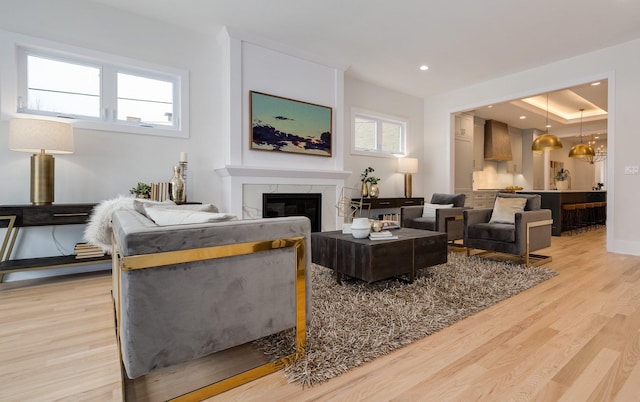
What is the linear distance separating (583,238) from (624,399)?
539cm

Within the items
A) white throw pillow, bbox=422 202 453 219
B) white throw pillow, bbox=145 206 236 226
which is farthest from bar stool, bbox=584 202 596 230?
white throw pillow, bbox=145 206 236 226

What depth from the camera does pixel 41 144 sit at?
2.91 m

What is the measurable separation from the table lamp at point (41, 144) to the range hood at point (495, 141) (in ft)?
27.5

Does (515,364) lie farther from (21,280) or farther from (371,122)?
(371,122)

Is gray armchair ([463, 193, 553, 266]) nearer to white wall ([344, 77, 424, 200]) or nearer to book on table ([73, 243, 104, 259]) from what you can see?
white wall ([344, 77, 424, 200])

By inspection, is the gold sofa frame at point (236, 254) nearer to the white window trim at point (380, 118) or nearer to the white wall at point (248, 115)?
the white wall at point (248, 115)

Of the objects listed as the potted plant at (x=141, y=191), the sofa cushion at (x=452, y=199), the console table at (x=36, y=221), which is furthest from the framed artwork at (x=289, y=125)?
the console table at (x=36, y=221)

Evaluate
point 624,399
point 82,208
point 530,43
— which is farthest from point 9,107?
point 530,43

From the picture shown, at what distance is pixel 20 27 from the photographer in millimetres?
3186

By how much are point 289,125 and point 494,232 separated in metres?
2.99

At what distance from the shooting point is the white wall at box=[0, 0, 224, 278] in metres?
3.20

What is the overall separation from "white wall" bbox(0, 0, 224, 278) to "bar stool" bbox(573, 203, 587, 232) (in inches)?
271

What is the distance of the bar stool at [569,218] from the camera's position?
6097mm

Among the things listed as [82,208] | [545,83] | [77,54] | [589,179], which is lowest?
[82,208]
